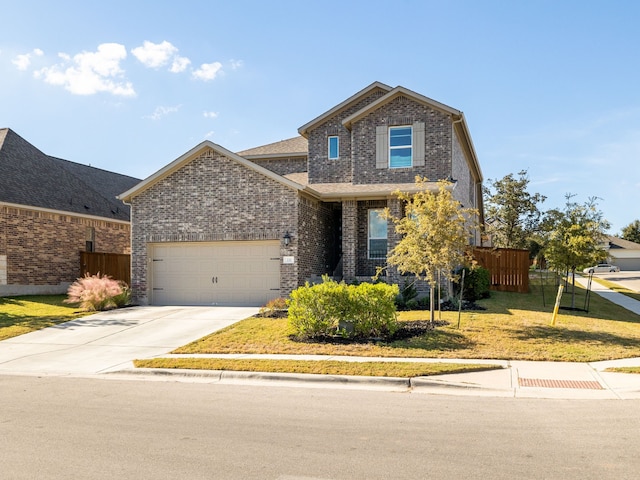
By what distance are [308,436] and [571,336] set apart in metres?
8.84

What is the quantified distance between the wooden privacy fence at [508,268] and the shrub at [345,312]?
11.2 meters

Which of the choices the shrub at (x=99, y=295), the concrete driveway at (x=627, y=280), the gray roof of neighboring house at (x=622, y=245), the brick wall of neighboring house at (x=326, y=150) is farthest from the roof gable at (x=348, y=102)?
the gray roof of neighboring house at (x=622, y=245)

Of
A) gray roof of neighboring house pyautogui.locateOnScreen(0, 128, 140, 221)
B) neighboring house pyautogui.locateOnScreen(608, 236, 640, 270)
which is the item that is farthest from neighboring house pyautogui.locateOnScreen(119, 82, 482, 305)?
neighboring house pyautogui.locateOnScreen(608, 236, 640, 270)

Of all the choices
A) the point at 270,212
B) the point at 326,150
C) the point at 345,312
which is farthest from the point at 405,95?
the point at 345,312

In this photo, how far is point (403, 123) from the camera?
2098cm

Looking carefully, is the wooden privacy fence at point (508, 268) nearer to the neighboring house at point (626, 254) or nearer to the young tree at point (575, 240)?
the young tree at point (575, 240)

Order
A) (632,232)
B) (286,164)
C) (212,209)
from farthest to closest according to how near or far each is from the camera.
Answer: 1. (632,232)
2. (286,164)
3. (212,209)

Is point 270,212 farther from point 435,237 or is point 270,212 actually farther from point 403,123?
point 435,237

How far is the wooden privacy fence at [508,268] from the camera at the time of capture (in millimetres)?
22969

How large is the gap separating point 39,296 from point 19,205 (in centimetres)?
389

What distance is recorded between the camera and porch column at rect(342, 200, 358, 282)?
19.8 meters

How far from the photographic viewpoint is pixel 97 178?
3288cm

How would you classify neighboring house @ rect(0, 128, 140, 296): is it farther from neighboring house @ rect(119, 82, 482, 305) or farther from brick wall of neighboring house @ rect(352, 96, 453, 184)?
brick wall of neighboring house @ rect(352, 96, 453, 184)

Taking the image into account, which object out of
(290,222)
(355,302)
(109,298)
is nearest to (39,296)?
(109,298)
